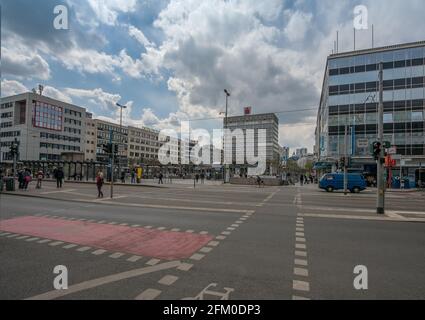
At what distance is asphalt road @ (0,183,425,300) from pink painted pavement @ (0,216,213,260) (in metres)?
0.03

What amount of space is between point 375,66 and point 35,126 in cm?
8676

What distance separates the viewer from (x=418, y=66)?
42.1 metres

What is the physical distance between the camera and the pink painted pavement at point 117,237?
5969 mm

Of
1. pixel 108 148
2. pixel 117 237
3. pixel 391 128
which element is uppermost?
pixel 391 128

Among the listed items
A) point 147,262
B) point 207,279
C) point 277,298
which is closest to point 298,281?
point 277,298

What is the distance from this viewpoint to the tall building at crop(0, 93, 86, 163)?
246 ft

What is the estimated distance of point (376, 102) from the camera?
43.0m

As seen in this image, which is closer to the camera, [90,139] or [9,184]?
[9,184]

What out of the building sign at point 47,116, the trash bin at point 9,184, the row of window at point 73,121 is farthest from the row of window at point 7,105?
the trash bin at point 9,184

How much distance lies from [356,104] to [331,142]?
7674 mm

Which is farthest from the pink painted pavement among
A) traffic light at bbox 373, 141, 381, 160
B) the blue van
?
the blue van

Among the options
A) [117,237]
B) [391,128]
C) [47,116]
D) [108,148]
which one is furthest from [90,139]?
[117,237]

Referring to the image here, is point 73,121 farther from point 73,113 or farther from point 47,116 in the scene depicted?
point 47,116
